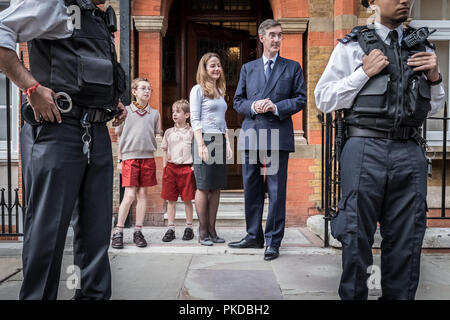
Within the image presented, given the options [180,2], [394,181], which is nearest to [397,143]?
[394,181]

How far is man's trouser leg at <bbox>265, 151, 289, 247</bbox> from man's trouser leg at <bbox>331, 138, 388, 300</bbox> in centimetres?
163

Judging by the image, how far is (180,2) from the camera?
7.09 m

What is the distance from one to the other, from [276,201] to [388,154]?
1805 millimetres

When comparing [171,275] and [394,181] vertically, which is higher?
[394,181]

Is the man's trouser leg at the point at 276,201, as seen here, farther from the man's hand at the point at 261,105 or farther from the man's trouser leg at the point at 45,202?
the man's trouser leg at the point at 45,202

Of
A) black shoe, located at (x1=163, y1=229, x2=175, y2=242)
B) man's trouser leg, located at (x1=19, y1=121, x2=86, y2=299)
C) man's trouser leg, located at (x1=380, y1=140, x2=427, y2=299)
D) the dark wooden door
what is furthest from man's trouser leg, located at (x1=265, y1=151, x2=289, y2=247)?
the dark wooden door

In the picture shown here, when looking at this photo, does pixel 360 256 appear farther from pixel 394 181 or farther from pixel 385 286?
pixel 394 181

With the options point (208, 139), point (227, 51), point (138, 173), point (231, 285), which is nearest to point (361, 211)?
point (231, 285)

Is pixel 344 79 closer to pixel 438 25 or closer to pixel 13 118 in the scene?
pixel 438 25

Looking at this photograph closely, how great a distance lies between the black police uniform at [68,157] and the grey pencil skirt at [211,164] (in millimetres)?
2155

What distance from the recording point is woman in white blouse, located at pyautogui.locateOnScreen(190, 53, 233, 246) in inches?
180

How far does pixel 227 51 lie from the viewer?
7.25 meters

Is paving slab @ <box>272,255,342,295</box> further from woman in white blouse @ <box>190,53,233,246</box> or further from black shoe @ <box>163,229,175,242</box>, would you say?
black shoe @ <box>163,229,175,242</box>

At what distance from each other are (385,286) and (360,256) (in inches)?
11.0
